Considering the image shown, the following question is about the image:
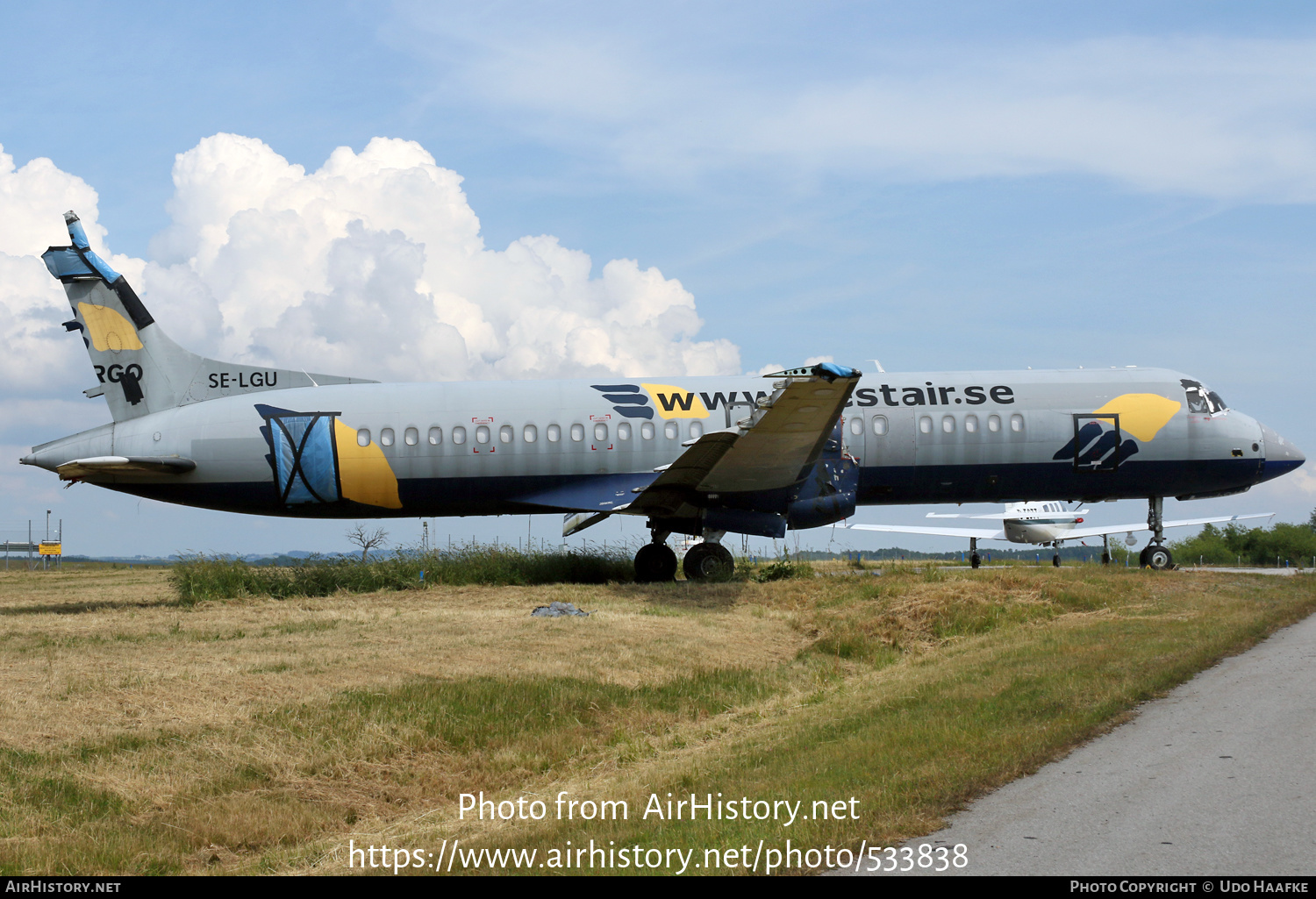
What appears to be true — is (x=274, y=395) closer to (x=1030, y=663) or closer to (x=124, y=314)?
(x=124, y=314)

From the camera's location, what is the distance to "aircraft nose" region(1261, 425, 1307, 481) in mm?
25297

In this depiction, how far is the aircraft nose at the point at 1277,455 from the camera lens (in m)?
25.3

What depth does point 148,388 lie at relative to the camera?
937 inches

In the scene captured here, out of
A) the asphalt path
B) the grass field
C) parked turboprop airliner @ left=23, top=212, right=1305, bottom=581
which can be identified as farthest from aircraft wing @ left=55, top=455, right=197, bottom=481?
the asphalt path

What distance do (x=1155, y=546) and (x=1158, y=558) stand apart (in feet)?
1.22

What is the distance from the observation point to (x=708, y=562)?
24.2 m

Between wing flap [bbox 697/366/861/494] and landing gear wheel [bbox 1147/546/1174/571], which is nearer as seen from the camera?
Answer: wing flap [bbox 697/366/861/494]

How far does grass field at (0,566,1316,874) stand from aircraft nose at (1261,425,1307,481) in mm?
6748

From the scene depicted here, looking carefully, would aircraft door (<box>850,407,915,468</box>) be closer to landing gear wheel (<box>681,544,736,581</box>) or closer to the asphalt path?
landing gear wheel (<box>681,544,736,581</box>)

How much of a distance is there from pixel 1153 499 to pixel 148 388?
958 inches

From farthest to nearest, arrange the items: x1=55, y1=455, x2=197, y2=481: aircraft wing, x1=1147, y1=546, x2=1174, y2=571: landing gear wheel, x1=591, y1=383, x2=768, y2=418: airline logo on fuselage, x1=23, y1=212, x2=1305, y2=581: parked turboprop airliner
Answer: x1=1147, y1=546, x2=1174, y2=571: landing gear wheel, x1=591, y1=383, x2=768, y2=418: airline logo on fuselage, x1=23, y1=212, x2=1305, y2=581: parked turboprop airliner, x1=55, y1=455, x2=197, y2=481: aircraft wing

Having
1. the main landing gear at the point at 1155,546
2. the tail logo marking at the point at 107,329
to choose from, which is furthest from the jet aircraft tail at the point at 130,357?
the main landing gear at the point at 1155,546

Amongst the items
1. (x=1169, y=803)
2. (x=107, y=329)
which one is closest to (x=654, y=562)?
(x=107, y=329)

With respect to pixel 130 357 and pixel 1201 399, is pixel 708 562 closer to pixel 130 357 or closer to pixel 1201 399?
pixel 1201 399
